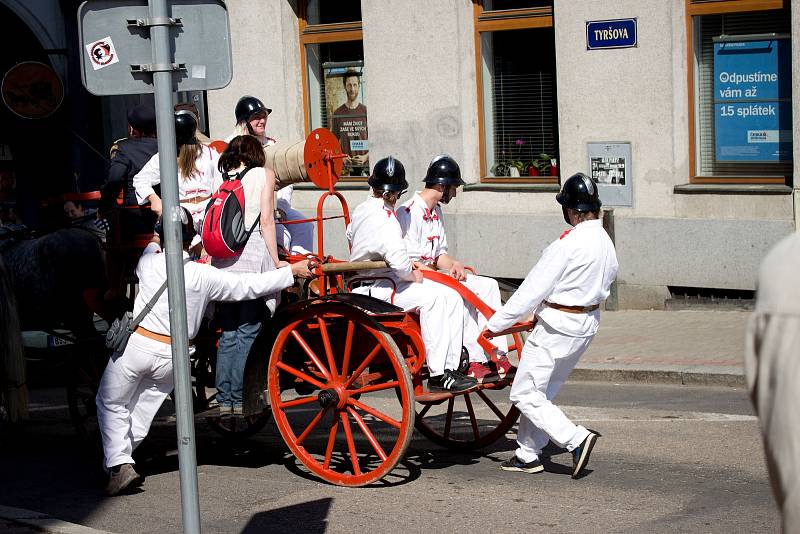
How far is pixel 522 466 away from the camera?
727 centimetres

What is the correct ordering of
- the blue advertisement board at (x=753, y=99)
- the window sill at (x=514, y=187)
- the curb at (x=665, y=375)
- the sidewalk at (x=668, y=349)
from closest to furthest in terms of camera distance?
the curb at (x=665, y=375) < the sidewalk at (x=668, y=349) < the blue advertisement board at (x=753, y=99) < the window sill at (x=514, y=187)

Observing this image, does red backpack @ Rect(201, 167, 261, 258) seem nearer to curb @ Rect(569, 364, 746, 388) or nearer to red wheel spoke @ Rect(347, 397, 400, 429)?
red wheel spoke @ Rect(347, 397, 400, 429)

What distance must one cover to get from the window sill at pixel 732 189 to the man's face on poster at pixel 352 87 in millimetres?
4733

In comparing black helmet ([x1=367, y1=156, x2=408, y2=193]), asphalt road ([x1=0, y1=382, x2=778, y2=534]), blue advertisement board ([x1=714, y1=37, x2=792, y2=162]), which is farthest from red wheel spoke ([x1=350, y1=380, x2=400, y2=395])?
blue advertisement board ([x1=714, y1=37, x2=792, y2=162])

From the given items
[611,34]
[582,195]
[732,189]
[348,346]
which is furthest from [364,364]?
[611,34]

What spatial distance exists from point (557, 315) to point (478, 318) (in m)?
0.75

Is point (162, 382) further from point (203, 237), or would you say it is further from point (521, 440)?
point (521, 440)

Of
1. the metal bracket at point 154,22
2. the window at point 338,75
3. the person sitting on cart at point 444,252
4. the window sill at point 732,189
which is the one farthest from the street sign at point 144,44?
the window at point 338,75

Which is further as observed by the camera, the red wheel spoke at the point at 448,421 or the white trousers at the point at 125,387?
the red wheel spoke at the point at 448,421

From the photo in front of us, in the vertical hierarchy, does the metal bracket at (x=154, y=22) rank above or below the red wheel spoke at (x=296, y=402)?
above

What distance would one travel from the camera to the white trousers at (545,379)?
698cm

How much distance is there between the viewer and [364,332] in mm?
7078

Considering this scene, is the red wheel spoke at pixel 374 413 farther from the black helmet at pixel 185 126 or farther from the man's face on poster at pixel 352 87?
the man's face on poster at pixel 352 87

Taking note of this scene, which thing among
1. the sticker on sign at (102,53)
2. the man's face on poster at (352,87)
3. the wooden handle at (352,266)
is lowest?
the wooden handle at (352,266)
